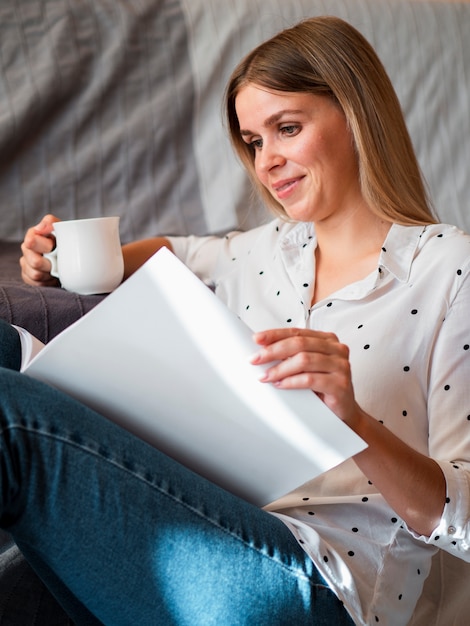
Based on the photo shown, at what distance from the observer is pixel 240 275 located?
121 centimetres

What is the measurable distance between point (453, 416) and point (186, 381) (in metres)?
0.31

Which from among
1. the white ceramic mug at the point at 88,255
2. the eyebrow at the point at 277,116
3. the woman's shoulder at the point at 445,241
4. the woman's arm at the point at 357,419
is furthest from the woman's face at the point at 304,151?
the woman's arm at the point at 357,419

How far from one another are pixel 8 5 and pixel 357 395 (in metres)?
0.97

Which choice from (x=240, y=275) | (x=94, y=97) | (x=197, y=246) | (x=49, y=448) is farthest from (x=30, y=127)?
(x=49, y=448)

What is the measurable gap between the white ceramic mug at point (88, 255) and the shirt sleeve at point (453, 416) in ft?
1.46

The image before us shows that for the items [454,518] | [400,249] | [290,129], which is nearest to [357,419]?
[454,518]

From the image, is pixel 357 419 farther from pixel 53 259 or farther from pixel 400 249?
pixel 53 259

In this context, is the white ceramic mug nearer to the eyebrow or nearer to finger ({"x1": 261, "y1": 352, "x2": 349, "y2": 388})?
the eyebrow

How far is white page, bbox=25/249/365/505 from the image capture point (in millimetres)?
690

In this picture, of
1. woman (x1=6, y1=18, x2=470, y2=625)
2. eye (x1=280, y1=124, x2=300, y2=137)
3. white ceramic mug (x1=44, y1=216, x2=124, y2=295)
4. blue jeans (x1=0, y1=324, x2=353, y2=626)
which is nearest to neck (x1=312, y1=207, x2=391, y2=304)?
woman (x1=6, y1=18, x2=470, y2=625)

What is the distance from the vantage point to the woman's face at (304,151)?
3.40 ft

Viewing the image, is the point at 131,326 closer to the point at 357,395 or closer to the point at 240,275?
the point at 357,395

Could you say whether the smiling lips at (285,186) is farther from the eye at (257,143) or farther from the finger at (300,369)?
the finger at (300,369)

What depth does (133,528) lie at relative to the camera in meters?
0.71
